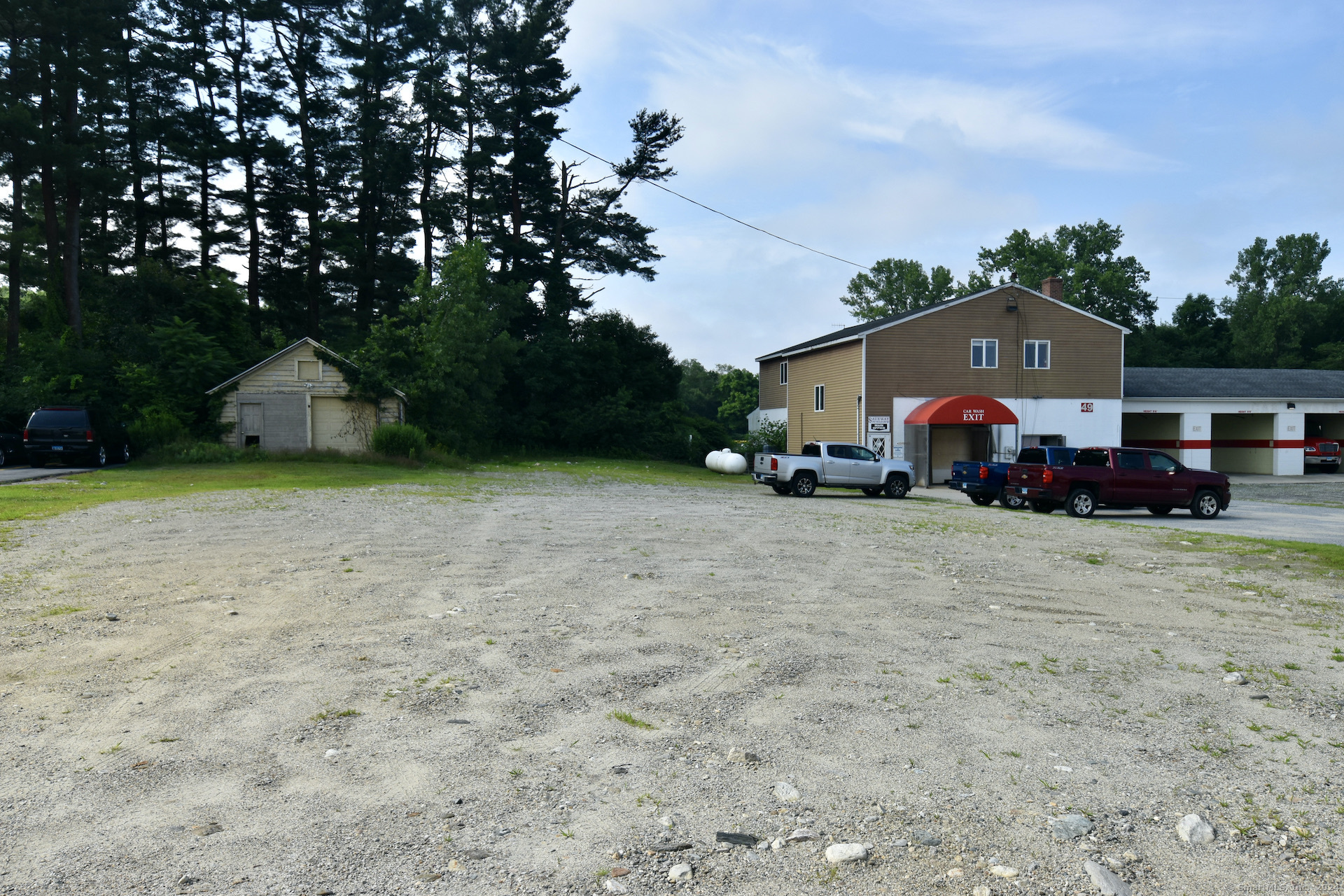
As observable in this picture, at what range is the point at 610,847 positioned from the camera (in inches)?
142

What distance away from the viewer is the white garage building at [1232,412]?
39594 mm

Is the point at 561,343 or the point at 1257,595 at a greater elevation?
the point at 561,343

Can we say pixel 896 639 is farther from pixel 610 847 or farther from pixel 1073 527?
pixel 1073 527

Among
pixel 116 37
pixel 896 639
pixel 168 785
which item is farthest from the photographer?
pixel 116 37

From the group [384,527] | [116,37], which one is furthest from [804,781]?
[116,37]

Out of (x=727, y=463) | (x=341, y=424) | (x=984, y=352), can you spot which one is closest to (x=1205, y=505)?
(x=984, y=352)

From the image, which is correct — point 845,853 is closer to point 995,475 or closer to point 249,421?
point 995,475

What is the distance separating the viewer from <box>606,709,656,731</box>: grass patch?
16.3 ft

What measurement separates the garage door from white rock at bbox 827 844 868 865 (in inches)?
1288

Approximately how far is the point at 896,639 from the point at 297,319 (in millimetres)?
45883

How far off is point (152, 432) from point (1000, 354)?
110ft

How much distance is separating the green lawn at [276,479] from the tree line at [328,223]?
199 inches

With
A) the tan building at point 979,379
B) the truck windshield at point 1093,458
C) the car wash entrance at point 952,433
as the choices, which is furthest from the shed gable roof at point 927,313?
the truck windshield at point 1093,458

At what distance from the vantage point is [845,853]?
3.53m
